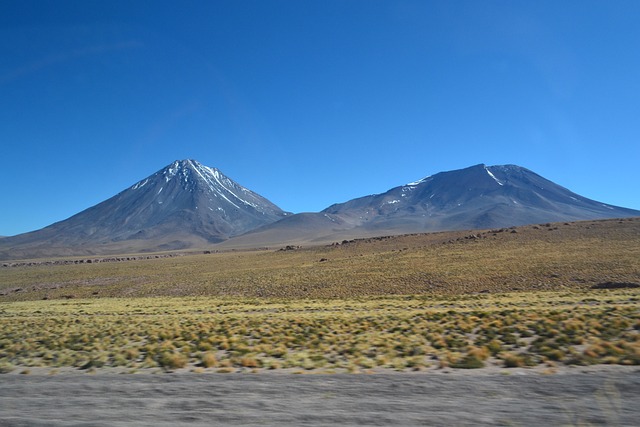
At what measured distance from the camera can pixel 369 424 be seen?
5.05 m

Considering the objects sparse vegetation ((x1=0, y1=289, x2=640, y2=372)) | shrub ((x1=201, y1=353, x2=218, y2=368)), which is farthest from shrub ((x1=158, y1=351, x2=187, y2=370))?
shrub ((x1=201, y1=353, x2=218, y2=368))

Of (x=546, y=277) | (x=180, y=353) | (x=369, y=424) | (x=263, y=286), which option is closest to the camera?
(x=369, y=424)

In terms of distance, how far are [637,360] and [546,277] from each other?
26.8 m

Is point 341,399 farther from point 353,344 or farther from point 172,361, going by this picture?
point 172,361

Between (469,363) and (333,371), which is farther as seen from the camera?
(333,371)

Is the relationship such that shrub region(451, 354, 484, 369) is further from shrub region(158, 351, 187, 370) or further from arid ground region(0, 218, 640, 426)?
A: shrub region(158, 351, 187, 370)

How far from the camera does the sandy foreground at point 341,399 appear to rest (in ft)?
16.7

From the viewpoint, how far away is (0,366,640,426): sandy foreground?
16.7 ft

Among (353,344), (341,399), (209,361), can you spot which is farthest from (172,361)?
(341,399)

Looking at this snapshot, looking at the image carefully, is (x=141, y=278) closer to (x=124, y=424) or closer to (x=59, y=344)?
(x=59, y=344)

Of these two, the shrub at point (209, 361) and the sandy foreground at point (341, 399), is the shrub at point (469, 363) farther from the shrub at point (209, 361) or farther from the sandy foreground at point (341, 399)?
the shrub at point (209, 361)

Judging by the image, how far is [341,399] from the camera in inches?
227

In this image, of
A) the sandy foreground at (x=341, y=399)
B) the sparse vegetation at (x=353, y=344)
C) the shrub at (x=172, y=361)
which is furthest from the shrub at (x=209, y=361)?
the sandy foreground at (x=341, y=399)

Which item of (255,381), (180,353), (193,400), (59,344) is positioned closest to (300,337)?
(180,353)
